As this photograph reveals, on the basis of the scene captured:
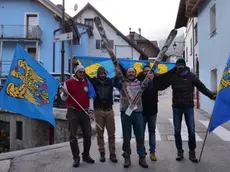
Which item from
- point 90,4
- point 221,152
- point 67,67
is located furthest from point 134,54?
point 221,152

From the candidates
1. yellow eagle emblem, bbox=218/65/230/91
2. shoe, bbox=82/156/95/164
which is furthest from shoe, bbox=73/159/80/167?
yellow eagle emblem, bbox=218/65/230/91

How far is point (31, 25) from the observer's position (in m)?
25.7

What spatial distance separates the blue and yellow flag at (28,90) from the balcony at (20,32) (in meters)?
19.0

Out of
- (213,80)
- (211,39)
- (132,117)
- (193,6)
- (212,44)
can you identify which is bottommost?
(132,117)

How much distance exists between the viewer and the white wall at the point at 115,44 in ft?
119

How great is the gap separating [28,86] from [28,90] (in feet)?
0.28

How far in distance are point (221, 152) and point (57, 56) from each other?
66.7 ft

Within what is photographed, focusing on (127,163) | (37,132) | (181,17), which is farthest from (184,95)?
(181,17)

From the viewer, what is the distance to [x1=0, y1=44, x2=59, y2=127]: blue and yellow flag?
241 inches

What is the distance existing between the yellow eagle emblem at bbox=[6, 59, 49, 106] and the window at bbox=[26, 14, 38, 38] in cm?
1931

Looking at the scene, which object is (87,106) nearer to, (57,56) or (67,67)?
(57,56)

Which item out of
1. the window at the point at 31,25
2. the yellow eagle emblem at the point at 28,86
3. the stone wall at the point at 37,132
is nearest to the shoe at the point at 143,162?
the yellow eagle emblem at the point at 28,86

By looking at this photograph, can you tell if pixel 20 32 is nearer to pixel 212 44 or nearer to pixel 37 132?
pixel 37 132

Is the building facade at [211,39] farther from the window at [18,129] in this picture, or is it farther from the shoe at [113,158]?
the window at [18,129]
